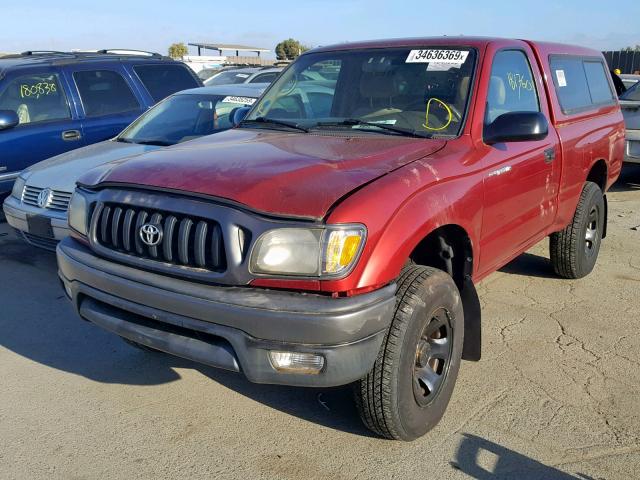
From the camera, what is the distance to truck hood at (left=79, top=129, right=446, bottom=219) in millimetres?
2719

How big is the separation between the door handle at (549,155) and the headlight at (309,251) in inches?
81.7

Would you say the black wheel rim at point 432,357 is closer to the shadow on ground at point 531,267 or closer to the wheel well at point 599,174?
the shadow on ground at point 531,267

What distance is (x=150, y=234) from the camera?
2.90m

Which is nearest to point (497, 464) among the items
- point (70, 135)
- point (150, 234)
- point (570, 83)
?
point (150, 234)

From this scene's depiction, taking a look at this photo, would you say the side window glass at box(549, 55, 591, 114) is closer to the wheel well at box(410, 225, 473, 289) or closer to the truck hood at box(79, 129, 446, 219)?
the truck hood at box(79, 129, 446, 219)

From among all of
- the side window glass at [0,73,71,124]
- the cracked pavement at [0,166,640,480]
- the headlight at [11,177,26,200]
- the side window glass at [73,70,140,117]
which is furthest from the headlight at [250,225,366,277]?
the side window glass at [73,70,140,117]

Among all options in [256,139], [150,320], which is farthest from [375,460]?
[256,139]

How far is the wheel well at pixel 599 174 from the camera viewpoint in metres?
5.37

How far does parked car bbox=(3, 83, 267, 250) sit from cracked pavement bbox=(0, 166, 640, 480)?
93 cm

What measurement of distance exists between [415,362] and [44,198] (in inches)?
148

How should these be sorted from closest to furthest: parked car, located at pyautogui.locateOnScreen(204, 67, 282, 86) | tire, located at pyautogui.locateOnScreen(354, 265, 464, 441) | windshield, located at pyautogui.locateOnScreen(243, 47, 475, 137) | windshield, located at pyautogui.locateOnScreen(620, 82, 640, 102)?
tire, located at pyautogui.locateOnScreen(354, 265, 464, 441)
windshield, located at pyautogui.locateOnScreen(243, 47, 475, 137)
windshield, located at pyautogui.locateOnScreen(620, 82, 640, 102)
parked car, located at pyautogui.locateOnScreen(204, 67, 282, 86)

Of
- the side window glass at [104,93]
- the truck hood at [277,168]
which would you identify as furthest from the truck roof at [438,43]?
the side window glass at [104,93]

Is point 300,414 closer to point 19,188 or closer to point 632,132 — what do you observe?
point 19,188

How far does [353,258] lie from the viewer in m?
2.62
